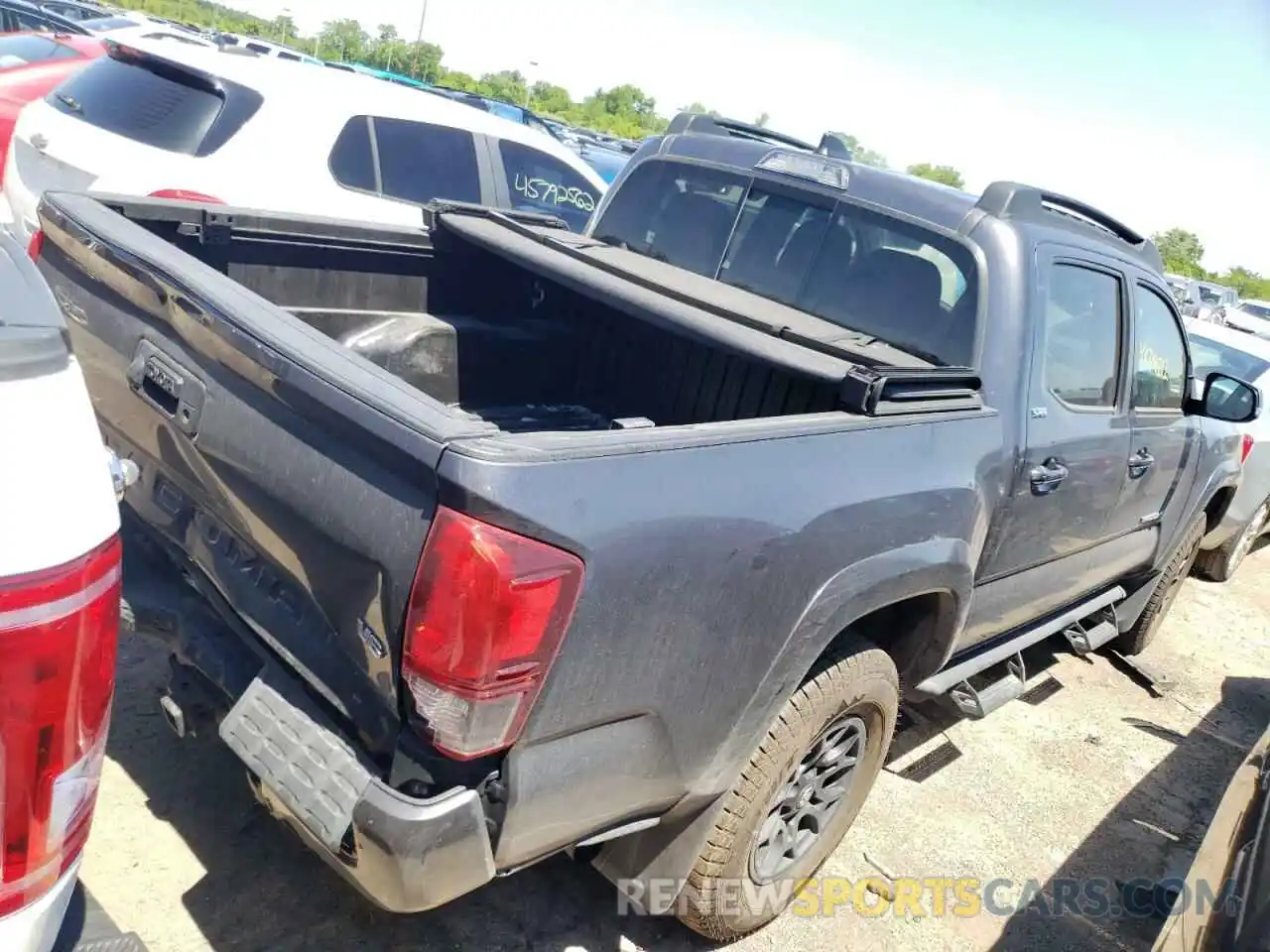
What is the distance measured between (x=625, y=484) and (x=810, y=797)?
149 cm

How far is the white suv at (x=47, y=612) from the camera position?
1209 mm

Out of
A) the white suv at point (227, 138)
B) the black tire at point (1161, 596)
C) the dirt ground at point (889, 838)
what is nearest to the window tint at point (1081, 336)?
the dirt ground at point (889, 838)

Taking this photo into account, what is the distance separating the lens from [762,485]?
2.10m

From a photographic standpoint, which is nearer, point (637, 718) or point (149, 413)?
point (637, 718)

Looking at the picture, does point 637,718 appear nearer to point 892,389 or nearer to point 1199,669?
point 892,389

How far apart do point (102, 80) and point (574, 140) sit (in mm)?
11571

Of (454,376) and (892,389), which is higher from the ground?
(892,389)

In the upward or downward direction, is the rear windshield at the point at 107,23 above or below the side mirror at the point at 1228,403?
below

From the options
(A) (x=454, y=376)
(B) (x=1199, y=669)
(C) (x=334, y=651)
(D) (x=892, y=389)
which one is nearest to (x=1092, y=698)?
(B) (x=1199, y=669)

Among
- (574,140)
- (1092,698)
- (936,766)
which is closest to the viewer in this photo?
(936,766)

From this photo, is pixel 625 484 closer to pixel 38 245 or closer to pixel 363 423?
pixel 363 423

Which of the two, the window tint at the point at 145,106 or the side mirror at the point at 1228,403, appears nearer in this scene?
the side mirror at the point at 1228,403

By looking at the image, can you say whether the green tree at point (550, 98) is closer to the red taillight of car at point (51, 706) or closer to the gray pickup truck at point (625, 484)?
the gray pickup truck at point (625, 484)

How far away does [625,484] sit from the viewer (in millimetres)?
1829
